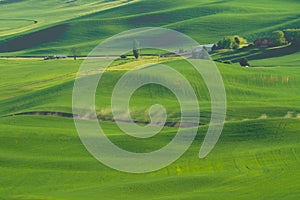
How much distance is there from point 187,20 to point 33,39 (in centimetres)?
3597

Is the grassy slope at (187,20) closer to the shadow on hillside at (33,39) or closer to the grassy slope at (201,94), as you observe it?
the shadow on hillside at (33,39)

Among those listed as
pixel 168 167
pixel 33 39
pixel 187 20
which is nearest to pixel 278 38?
pixel 187 20

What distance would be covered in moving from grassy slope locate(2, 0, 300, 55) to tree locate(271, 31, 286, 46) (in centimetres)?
2152

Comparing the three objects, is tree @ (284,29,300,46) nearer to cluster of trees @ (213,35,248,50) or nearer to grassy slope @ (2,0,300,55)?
cluster of trees @ (213,35,248,50)

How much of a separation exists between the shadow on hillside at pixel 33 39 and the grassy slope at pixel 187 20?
77.8 inches

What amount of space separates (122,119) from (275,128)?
49.7 feet

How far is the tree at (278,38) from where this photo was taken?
108 meters

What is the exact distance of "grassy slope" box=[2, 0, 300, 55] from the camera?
13950cm

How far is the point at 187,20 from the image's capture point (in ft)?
500

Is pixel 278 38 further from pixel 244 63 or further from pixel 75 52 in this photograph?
pixel 75 52

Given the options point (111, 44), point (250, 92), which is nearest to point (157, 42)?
point (111, 44)

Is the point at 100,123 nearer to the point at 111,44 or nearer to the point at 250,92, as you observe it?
the point at 250,92

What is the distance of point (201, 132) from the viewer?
52.1 meters

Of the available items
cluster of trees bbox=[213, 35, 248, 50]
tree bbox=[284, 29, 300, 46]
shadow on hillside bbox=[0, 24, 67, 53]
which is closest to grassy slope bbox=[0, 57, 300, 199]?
tree bbox=[284, 29, 300, 46]
